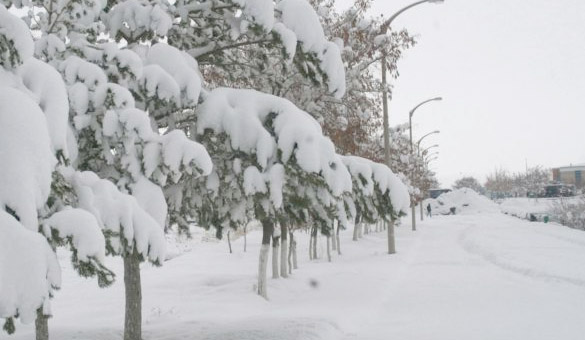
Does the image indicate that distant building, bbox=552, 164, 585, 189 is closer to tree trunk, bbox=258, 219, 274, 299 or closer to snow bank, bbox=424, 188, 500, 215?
snow bank, bbox=424, 188, 500, 215

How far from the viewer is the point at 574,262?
16297 millimetres

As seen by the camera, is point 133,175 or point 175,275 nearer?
point 133,175

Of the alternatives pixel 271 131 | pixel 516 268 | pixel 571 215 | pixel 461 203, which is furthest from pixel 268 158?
pixel 461 203

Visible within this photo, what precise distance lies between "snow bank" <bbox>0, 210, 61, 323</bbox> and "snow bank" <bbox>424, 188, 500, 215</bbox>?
73.4 m

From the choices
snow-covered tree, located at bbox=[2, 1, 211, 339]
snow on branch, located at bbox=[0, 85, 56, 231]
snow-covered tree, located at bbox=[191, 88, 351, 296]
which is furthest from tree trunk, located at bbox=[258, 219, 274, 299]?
snow on branch, located at bbox=[0, 85, 56, 231]

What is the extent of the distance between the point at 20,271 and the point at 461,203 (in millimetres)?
76255

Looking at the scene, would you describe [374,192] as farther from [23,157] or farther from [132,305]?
[23,157]

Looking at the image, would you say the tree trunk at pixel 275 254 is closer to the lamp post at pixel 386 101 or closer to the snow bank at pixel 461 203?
the lamp post at pixel 386 101

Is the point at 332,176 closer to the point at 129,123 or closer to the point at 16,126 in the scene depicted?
the point at 129,123

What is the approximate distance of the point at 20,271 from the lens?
3219 millimetres

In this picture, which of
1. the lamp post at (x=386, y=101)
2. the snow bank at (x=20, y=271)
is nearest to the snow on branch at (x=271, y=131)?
the snow bank at (x=20, y=271)

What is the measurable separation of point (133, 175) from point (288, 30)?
2.59 m

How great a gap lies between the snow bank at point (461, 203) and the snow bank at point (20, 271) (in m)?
73.4

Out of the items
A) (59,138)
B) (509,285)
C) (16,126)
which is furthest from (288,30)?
(509,285)
